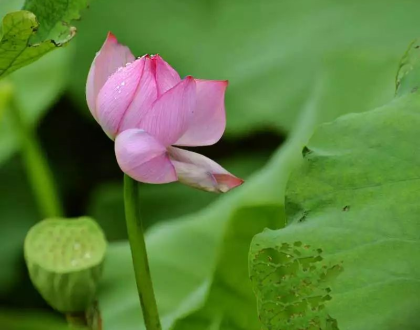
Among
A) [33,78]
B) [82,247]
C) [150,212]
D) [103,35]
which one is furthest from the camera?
[103,35]

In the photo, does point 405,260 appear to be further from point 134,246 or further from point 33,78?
point 33,78

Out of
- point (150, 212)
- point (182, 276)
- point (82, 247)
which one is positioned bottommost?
point (150, 212)

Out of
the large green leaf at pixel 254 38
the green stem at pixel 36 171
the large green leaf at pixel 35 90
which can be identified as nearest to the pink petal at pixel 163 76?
the green stem at pixel 36 171

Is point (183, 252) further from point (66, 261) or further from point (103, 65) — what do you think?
Answer: point (103, 65)

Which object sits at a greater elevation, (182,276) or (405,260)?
(405,260)

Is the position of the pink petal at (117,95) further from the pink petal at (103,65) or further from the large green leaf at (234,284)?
the large green leaf at (234,284)

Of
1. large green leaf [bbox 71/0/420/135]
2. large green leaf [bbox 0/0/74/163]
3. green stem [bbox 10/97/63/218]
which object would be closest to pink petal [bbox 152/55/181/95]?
green stem [bbox 10/97/63/218]

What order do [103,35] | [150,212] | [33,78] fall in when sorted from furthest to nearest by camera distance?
[103,35] → [150,212] → [33,78]

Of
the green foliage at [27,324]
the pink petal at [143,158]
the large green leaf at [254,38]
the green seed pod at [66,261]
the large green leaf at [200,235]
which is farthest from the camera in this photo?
the large green leaf at [254,38]

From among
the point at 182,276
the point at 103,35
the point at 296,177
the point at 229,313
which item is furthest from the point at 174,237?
the point at 103,35
